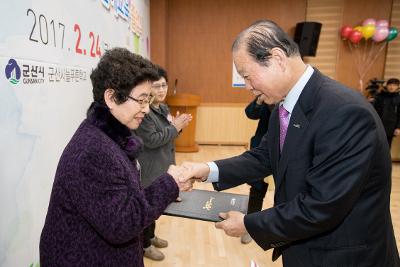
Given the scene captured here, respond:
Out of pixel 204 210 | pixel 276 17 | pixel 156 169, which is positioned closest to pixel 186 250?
pixel 156 169

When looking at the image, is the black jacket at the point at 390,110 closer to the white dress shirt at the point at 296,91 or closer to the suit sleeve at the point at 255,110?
the suit sleeve at the point at 255,110

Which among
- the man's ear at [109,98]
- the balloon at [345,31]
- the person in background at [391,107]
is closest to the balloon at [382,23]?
the balloon at [345,31]

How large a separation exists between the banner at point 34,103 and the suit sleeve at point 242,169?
32.9 inches

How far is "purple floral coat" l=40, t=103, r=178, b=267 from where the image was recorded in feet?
2.98

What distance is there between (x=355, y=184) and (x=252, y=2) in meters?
5.69

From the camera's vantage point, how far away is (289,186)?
1.06m

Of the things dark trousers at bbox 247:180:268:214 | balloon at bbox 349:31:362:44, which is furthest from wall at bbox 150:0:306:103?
dark trousers at bbox 247:180:268:214

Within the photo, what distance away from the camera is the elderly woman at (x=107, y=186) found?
0.91 meters

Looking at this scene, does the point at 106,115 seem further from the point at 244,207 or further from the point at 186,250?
the point at 186,250

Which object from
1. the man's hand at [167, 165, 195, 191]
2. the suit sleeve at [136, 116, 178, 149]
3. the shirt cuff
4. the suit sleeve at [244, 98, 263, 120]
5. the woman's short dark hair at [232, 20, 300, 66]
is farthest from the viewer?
the suit sleeve at [244, 98, 263, 120]

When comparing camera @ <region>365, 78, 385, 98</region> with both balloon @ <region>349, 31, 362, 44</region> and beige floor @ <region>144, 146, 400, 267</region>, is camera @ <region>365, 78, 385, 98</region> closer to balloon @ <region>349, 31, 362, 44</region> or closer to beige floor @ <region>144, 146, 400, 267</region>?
balloon @ <region>349, 31, 362, 44</region>

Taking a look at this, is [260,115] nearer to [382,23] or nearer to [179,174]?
[179,174]

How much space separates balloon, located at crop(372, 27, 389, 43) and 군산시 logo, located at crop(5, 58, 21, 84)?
5782mm

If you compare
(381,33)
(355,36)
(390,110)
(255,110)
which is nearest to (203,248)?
(255,110)
